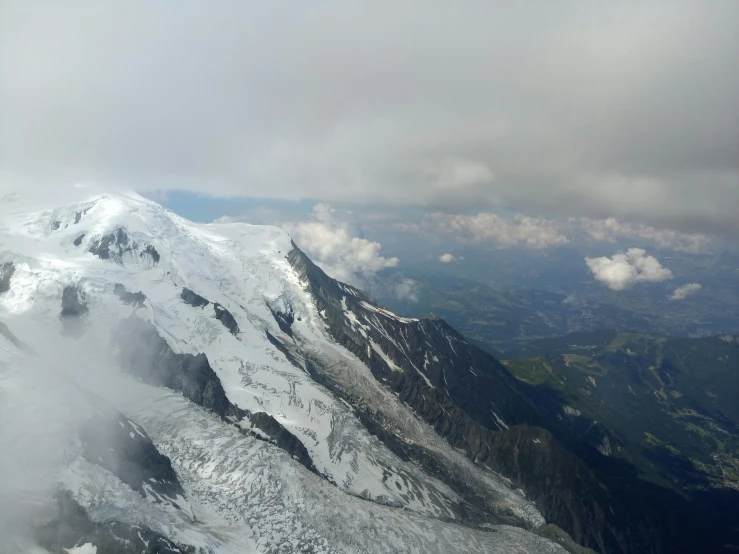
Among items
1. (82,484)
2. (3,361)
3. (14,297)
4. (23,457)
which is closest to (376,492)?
(82,484)

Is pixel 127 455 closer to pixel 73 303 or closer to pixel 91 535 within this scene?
pixel 91 535

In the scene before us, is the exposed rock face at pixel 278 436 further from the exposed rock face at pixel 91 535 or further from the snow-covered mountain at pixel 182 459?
the exposed rock face at pixel 91 535

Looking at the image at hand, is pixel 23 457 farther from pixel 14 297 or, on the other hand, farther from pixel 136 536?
pixel 14 297

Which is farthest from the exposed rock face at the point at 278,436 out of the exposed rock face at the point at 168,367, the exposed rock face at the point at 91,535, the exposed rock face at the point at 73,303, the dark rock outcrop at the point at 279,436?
the exposed rock face at the point at 73,303

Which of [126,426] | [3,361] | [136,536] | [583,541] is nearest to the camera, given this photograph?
[136,536]

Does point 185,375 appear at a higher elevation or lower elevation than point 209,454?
higher

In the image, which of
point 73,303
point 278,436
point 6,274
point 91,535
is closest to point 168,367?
point 73,303

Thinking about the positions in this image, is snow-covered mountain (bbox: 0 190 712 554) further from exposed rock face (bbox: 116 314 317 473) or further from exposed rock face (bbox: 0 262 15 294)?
exposed rock face (bbox: 0 262 15 294)
